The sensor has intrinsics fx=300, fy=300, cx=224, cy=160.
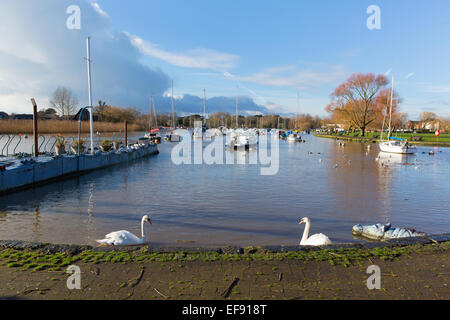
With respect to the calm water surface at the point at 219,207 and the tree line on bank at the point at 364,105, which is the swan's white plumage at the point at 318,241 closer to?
the calm water surface at the point at 219,207

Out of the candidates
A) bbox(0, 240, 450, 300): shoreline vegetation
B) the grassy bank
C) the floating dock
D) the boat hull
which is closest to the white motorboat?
the boat hull

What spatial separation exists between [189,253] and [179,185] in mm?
12051

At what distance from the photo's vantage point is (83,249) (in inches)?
255

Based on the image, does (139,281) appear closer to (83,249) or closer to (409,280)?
(83,249)

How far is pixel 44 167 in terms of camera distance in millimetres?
17156

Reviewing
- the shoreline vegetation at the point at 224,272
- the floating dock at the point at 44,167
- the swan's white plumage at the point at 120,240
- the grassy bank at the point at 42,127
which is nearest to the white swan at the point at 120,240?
the swan's white plumage at the point at 120,240

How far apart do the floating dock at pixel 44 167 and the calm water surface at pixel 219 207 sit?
701 mm

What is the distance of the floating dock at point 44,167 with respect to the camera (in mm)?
14367

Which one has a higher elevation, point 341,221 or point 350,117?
point 350,117

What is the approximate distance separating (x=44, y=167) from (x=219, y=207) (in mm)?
11079

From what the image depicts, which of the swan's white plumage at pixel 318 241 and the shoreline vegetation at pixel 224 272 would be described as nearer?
the shoreline vegetation at pixel 224 272
